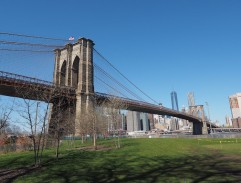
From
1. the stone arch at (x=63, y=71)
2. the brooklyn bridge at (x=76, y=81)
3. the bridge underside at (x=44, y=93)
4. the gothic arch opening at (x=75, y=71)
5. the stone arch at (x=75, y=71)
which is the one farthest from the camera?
the stone arch at (x=63, y=71)

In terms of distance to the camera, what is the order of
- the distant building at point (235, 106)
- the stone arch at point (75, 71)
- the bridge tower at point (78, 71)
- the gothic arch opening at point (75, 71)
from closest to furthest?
the bridge tower at point (78, 71)
the stone arch at point (75, 71)
the gothic arch opening at point (75, 71)
the distant building at point (235, 106)

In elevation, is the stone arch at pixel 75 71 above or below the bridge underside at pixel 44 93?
above

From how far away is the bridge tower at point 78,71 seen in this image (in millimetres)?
49666

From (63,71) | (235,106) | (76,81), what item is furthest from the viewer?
(235,106)

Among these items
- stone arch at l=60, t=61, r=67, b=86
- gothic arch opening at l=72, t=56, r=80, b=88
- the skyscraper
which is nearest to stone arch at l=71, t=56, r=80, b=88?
gothic arch opening at l=72, t=56, r=80, b=88

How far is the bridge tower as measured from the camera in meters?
49.7

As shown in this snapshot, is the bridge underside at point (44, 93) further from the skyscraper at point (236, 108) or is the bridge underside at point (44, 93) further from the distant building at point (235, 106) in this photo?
the distant building at point (235, 106)

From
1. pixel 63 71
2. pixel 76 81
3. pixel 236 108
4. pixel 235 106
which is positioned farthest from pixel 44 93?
pixel 235 106

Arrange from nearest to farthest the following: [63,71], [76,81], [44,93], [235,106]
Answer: [44,93], [76,81], [63,71], [235,106]

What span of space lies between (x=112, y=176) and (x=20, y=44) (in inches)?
1803

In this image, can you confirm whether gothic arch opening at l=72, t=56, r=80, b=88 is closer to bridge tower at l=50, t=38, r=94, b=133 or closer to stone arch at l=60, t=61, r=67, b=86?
bridge tower at l=50, t=38, r=94, b=133

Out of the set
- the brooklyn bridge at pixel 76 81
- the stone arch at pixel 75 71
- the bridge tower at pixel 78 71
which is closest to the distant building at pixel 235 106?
the brooklyn bridge at pixel 76 81

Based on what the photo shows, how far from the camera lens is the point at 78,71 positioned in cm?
5806

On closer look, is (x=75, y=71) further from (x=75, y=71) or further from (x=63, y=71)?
(x=63, y=71)
